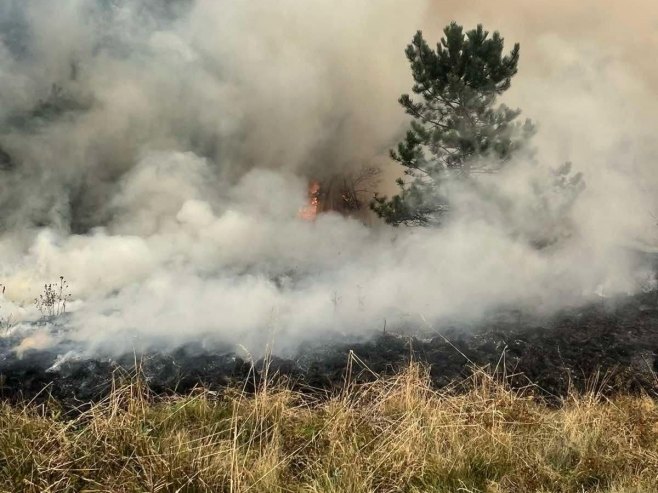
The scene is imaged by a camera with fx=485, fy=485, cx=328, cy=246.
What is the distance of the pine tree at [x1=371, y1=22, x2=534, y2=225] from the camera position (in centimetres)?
1757

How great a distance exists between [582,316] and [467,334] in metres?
3.61

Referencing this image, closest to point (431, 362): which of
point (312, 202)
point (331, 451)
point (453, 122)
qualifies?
point (331, 451)

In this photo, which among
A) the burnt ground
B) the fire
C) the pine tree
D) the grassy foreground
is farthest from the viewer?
the fire

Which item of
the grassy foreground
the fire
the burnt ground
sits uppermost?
the fire

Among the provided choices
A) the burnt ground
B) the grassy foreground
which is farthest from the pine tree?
the grassy foreground

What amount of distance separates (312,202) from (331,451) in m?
32.2

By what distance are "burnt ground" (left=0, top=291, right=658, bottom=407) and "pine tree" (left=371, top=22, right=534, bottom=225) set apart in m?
7.55

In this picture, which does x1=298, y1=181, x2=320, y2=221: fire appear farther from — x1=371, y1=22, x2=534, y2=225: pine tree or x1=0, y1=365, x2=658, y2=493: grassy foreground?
x1=0, y1=365, x2=658, y2=493: grassy foreground

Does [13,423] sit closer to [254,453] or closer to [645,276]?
[254,453]

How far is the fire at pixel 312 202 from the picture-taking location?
112 ft

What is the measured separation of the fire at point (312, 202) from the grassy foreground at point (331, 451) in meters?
29.9

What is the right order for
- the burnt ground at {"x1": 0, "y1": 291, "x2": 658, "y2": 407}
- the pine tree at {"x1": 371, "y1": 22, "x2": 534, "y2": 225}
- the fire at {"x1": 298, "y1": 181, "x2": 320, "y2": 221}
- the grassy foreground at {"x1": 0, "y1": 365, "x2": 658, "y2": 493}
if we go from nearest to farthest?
the grassy foreground at {"x1": 0, "y1": 365, "x2": 658, "y2": 493}
the burnt ground at {"x1": 0, "y1": 291, "x2": 658, "y2": 407}
the pine tree at {"x1": 371, "y1": 22, "x2": 534, "y2": 225}
the fire at {"x1": 298, "y1": 181, "x2": 320, "y2": 221}

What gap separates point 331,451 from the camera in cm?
348

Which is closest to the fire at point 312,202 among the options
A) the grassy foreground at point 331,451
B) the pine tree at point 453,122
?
the pine tree at point 453,122
